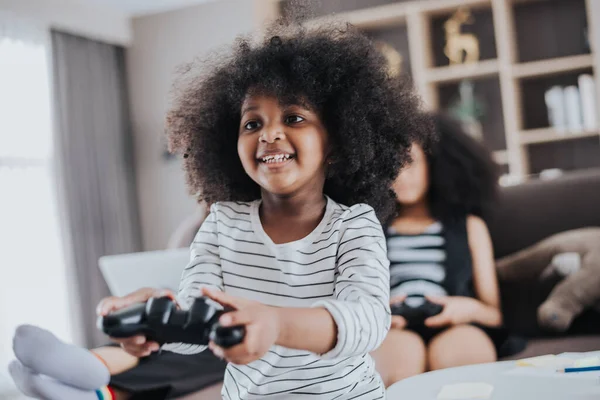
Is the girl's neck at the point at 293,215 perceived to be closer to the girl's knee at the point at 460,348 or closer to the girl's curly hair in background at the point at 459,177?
the girl's knee at the point at 460,348

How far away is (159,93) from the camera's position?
5.10 meters

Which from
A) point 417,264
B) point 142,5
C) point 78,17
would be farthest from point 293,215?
point 142,5

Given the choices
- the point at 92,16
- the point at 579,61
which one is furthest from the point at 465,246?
the point at 92,16

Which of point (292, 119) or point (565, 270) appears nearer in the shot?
point (292, 119)

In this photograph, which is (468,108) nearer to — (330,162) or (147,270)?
(147,270)

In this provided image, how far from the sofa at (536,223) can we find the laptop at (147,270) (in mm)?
914

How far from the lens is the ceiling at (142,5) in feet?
15.7

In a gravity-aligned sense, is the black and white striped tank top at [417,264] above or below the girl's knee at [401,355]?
above

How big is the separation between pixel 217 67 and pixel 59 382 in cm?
72

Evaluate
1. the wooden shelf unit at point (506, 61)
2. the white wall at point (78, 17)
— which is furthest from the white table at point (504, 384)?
the white wall at point (78, 17)

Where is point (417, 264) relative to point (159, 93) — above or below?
below

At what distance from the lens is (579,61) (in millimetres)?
3801

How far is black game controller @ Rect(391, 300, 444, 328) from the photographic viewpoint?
194 cm

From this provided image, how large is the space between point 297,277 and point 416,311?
43.8 inches
